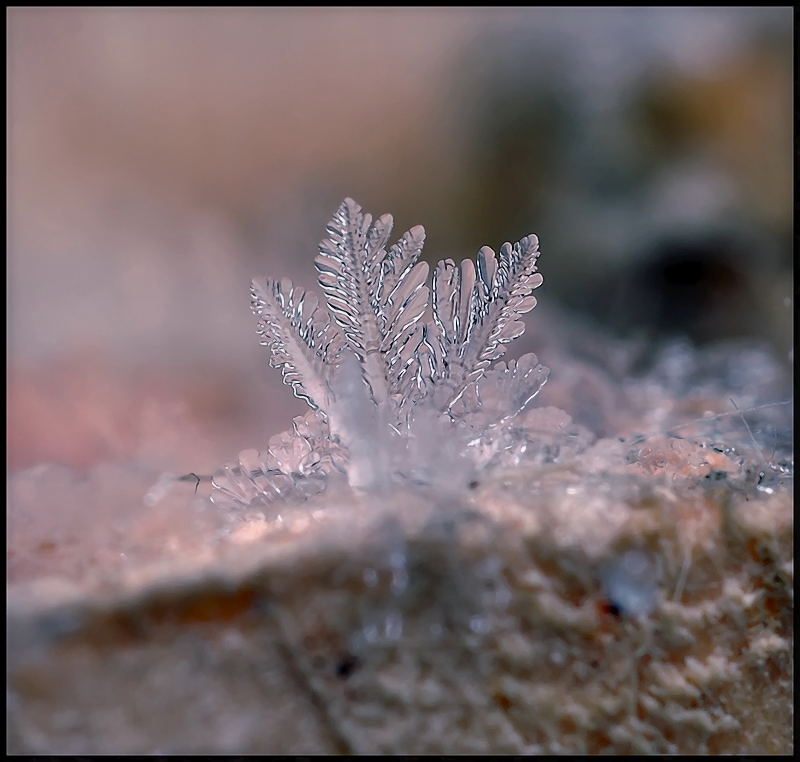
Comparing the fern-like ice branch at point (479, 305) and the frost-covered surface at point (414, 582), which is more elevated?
the fern-like ice branch at point (479, 305)

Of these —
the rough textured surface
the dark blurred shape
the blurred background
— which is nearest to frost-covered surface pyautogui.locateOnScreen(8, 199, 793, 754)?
the rough textured surface

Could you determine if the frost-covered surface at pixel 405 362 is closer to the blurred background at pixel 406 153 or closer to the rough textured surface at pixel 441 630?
the rough textured surface at pixel 441 630

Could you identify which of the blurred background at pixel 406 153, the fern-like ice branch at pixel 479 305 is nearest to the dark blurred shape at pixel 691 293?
the blurred background at pixel 406 153

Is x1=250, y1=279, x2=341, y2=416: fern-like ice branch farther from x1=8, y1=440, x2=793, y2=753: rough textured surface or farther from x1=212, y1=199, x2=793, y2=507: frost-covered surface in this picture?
x1=8, y1=440, x2=793, y2=753: rough textured surface

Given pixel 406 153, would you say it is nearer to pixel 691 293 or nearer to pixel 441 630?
pixel 691 293

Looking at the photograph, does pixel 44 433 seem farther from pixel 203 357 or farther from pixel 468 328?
pixel 468 328

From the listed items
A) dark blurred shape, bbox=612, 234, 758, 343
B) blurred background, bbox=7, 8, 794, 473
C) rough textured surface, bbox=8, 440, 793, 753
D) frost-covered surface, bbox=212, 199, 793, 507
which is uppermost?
blurred background, bbox=7, 8, 794, 473
